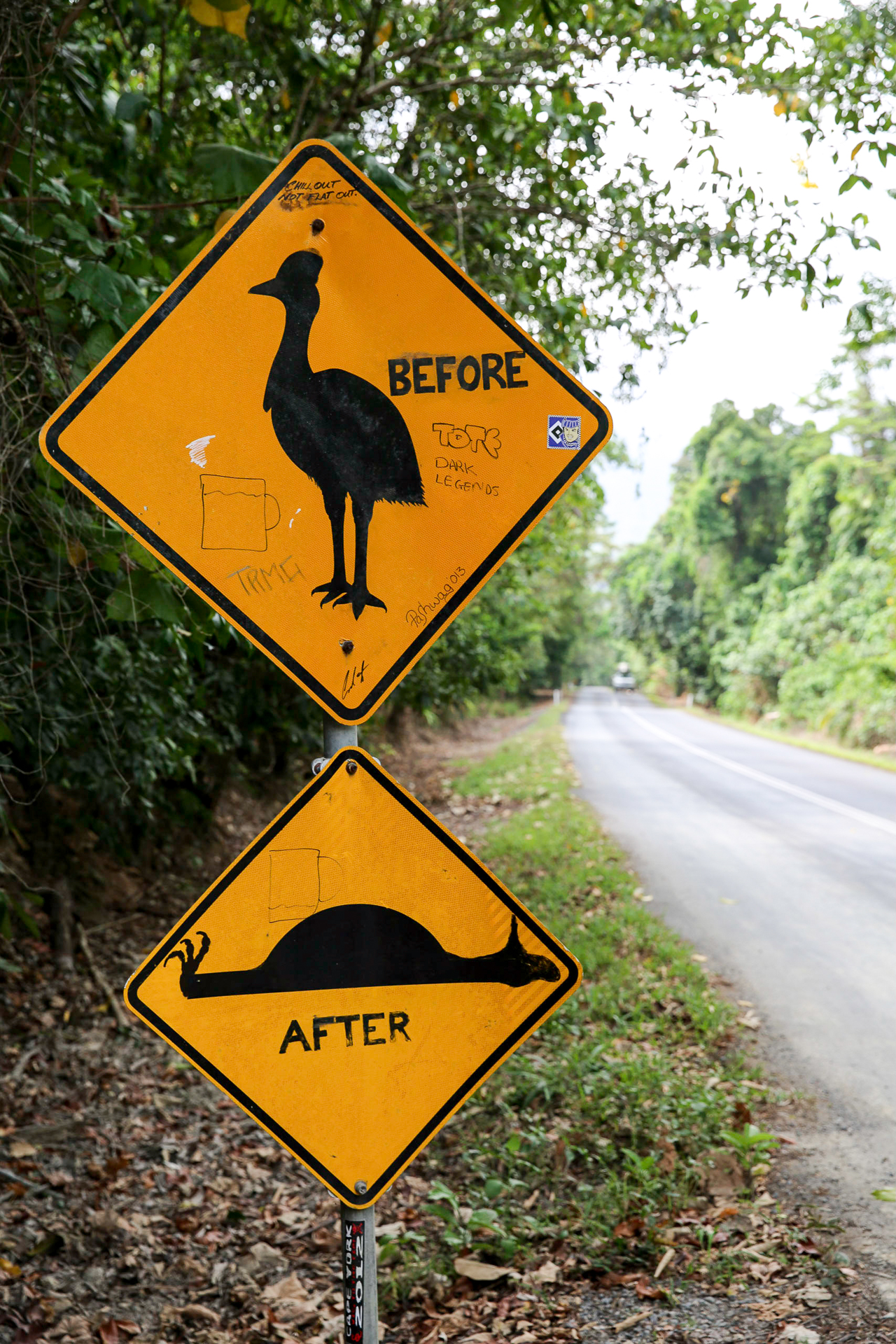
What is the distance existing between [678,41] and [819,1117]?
5629mm

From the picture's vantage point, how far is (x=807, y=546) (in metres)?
34.2

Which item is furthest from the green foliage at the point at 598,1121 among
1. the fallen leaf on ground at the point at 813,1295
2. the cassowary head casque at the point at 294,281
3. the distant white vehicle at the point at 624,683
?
the distant white vehicle at the point at 624,683

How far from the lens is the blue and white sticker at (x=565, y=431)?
1866 mm

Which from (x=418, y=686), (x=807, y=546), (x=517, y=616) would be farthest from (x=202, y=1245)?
(x=807, y=546)

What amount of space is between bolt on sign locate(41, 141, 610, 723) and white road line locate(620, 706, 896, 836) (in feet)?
33.1

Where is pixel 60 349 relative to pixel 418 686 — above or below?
above

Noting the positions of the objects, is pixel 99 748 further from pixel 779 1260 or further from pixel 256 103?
pixel 256 103

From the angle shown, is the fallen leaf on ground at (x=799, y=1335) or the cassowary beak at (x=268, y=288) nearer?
the cassowary beak at (x=268, y=288)

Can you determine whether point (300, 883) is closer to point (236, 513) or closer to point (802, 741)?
point (236, 513)

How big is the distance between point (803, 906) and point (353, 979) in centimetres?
657

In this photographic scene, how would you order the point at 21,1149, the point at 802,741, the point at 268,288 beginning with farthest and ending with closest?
1. the point at 802,741
2. the point at 21,1149
3. the point at 268,288

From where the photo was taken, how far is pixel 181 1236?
3.89 metres
